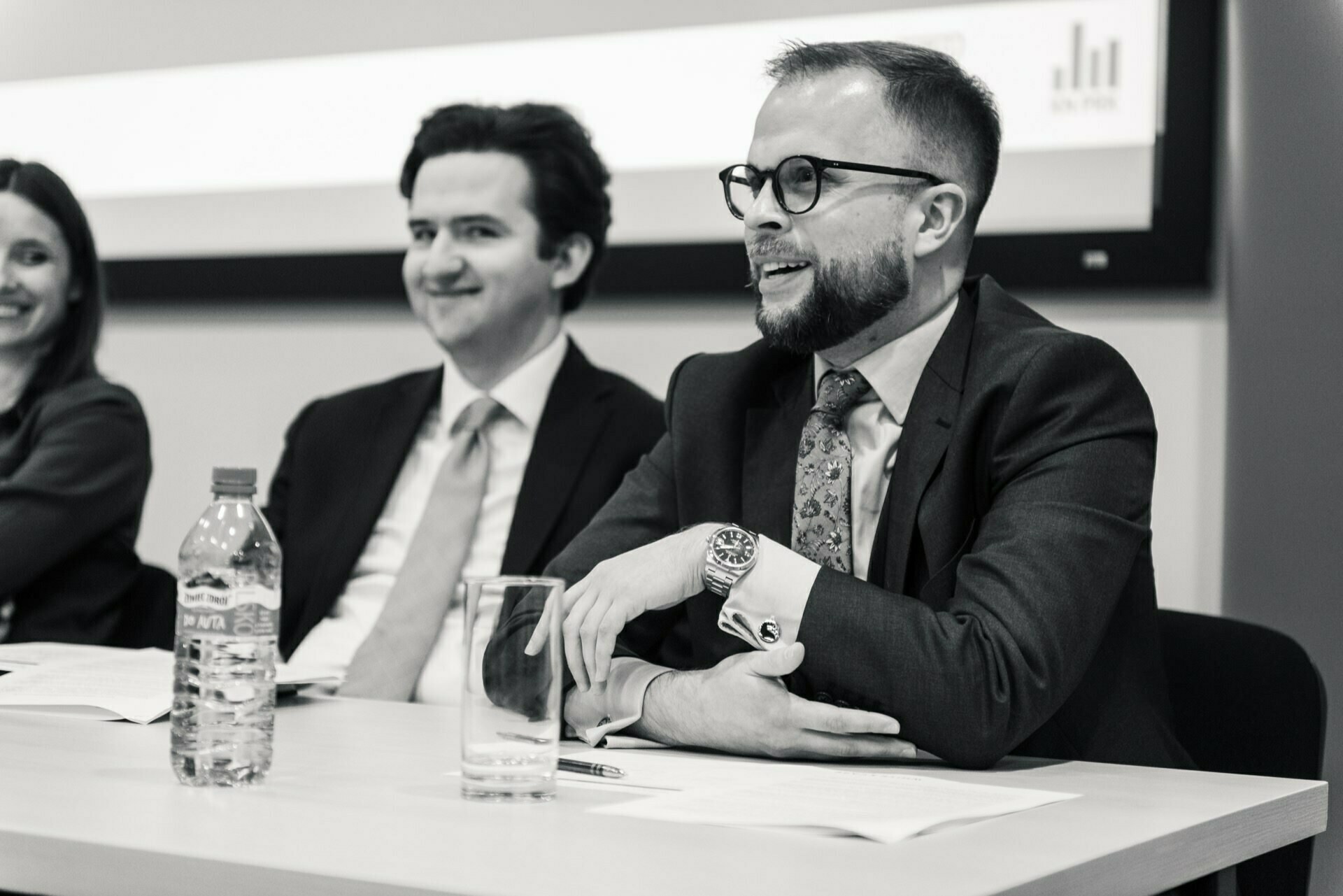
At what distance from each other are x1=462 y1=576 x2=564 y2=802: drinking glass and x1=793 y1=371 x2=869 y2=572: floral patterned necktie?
2.08 ft

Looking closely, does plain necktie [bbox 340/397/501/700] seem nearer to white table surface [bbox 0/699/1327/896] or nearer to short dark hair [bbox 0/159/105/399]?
short dark hair [bbox 0/159/105/399]

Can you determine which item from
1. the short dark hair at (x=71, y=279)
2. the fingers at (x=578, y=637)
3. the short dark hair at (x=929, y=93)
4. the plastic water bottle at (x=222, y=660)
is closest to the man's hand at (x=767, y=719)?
the fingers at (x=578, y=637)

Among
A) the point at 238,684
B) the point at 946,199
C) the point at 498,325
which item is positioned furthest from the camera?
the point at 498,325

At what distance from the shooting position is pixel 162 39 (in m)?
3.45

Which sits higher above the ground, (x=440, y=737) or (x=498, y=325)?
(x=498, y=325)

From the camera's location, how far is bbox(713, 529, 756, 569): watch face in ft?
4.98

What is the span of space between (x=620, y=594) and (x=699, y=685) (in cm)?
13

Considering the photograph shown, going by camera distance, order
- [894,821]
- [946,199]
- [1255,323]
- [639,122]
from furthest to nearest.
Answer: [639,122] → [1255,323] → [946,199] → [894,821]

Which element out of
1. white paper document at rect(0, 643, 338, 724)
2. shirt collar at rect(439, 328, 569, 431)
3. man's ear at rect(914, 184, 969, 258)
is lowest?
white paper document at rect(0, 643, 338, 724)

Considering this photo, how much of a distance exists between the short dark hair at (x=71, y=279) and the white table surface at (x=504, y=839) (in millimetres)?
1607

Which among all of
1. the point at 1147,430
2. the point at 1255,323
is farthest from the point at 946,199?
the point at 1255,323

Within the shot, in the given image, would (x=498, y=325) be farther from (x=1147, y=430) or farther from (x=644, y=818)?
(x=644, y=818)

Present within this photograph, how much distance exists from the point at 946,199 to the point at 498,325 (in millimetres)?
1090

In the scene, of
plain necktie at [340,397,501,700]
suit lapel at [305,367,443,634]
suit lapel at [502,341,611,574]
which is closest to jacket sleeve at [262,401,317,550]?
suit lapel at [305,367,443,634]
